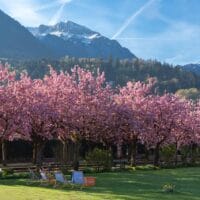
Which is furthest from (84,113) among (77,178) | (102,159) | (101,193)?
(101,193)

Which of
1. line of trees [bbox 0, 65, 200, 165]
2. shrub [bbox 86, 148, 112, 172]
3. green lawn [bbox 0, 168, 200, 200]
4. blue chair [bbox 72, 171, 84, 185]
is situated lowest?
green lawn [bbox 0, 168, 200, 200]

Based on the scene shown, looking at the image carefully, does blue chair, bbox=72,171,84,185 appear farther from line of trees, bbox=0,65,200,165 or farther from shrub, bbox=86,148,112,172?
shrub, bbox=86,148,112,172

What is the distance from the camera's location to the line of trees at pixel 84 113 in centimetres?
3603

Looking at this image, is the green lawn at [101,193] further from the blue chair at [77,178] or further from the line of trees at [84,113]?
the line of trees at [84,113]

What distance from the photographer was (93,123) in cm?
4206

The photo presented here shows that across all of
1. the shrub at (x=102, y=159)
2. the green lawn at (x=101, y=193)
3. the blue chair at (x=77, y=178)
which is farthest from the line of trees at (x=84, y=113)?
the blue chair at (x=77, y=178)

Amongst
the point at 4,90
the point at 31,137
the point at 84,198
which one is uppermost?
the point at 4,90

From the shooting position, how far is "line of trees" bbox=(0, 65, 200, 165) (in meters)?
36.0

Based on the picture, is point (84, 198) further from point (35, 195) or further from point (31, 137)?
point (31, 137)

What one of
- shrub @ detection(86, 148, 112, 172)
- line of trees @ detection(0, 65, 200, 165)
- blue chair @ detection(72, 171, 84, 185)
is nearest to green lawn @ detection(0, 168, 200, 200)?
blue chair @ detection(72, 171, 84, 185)

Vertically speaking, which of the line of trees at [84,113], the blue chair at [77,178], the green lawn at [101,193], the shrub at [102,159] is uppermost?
the line of trees at [84,113]

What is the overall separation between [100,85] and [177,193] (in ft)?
70.2

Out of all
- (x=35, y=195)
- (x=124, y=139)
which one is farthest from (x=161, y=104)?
(x=35, y=195)

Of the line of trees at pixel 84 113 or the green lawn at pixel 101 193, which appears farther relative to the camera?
the line of trees at pixel 84 113
